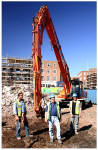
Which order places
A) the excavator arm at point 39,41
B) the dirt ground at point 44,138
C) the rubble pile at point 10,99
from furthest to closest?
the rubble pile at point 10,99, the excavator arm at point 39,41, the dirt ground at point 44,138

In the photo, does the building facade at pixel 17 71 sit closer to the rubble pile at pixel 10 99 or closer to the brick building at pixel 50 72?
the rubble pile at pixel 10 99

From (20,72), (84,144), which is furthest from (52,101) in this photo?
(20,72)

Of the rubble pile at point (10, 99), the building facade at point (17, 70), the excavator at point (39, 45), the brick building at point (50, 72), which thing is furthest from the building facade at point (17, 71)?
the brick building at point (50, 72)

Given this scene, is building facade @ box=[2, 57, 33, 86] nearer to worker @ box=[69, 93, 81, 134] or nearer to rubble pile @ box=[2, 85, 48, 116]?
rubble pile @ box=[2, 85, 48, 116]

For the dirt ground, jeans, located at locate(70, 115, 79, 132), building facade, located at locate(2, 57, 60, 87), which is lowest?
the dirt ground

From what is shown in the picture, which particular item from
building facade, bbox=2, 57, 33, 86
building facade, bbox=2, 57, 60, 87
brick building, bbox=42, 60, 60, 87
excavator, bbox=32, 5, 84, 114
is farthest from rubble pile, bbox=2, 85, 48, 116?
brick building, bbox=42, 60, 60, 87

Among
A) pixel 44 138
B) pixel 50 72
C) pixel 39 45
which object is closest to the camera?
pixel 44 138

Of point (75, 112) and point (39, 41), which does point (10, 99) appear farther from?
point (75, 112)

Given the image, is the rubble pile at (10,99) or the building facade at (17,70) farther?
the building facade at (17,70)

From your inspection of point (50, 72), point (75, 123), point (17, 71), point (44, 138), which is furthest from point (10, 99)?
point (50, 72)

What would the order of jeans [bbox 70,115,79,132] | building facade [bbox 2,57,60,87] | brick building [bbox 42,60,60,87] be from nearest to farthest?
jeans [bbox 70,115,79,132]
building facade [bbox 2,57,60,87]
brick building [bbox 42,60,60,87]

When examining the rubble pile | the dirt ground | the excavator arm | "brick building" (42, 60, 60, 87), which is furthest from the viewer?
"brick building" (42, 60, 60, 87)

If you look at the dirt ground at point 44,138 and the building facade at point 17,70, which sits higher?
the building facade at point 17,70

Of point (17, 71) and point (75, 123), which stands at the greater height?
point (17, 71)
